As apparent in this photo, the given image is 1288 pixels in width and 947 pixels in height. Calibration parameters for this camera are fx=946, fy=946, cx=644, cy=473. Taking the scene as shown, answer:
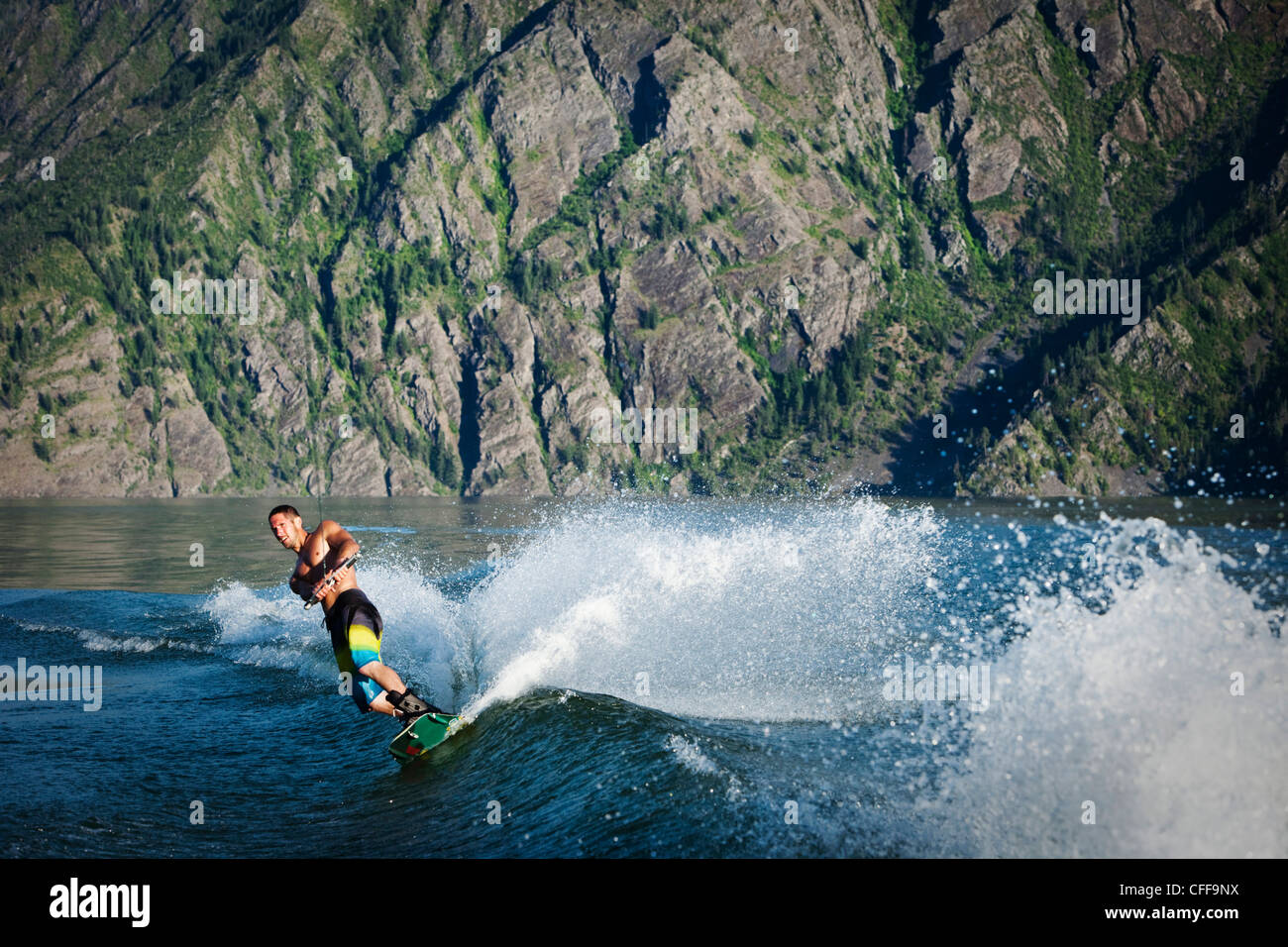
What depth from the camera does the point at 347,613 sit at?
12.0 m

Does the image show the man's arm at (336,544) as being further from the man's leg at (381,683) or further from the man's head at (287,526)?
the man's leg at (381,683)

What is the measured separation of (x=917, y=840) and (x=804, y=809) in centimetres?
110

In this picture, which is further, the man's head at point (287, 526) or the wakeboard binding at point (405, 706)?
the man's head at point (287, 526)

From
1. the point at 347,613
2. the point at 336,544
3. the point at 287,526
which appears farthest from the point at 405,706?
the point at 287,526

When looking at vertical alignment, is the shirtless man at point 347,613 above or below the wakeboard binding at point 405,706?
above

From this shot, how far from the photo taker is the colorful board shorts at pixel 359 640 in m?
11.9

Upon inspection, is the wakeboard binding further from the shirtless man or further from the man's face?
the man's face

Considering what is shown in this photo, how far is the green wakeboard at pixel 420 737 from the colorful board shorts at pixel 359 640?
597 mm

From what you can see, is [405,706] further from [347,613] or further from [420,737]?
[347,613]

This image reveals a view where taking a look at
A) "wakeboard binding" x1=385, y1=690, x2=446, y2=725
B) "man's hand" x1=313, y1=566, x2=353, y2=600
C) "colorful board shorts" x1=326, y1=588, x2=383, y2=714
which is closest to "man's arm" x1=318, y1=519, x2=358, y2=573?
"man's hand" x1=313, y1=566, x2=353, y2=600

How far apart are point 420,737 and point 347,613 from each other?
5.97 feet

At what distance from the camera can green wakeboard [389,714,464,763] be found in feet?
38.9

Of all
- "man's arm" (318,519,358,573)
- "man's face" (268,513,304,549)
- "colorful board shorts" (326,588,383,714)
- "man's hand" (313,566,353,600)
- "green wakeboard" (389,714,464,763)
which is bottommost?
"green wakeboard" (389,714,464,763)

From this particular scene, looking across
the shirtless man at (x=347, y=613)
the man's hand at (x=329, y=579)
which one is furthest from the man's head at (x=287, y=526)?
the man's hand at (x=329, y=579)
